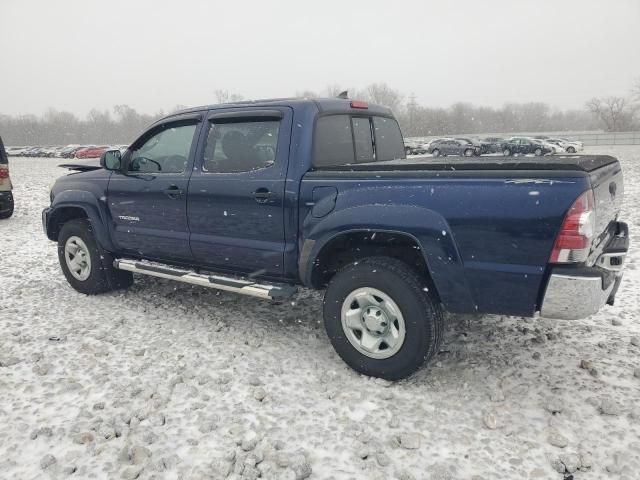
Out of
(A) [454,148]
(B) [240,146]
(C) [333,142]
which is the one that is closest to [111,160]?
(B) [240,146]

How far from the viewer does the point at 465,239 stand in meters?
2.89

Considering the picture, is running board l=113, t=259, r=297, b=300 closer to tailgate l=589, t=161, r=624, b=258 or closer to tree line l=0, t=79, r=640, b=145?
tailgate l=589, t=161, r=624, b=258

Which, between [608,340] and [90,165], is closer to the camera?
[608,340]

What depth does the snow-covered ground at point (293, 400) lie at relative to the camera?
8.40 feet

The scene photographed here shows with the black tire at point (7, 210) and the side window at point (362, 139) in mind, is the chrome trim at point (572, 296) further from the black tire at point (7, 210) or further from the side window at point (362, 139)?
the black tire at point (7, 210)

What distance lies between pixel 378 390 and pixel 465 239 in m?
1.18

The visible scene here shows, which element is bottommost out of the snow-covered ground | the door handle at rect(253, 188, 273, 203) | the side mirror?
the snow-covered ground

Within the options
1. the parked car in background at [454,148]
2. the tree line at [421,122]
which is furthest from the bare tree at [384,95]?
the parked car in background at [454,148]

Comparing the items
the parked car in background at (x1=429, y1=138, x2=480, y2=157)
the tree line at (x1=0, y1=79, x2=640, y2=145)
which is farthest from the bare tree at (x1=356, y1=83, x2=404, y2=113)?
the parked car in background at (x1=429, y1=138, x2=480, y2=157)

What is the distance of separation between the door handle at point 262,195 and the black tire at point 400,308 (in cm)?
81

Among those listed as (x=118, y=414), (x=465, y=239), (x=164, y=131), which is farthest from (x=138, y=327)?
(x=465, y=239)

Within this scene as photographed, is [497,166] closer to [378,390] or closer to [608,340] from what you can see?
[378,390]

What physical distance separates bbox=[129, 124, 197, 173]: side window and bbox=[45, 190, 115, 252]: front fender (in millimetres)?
609

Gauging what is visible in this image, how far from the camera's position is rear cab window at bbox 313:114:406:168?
3.77m
